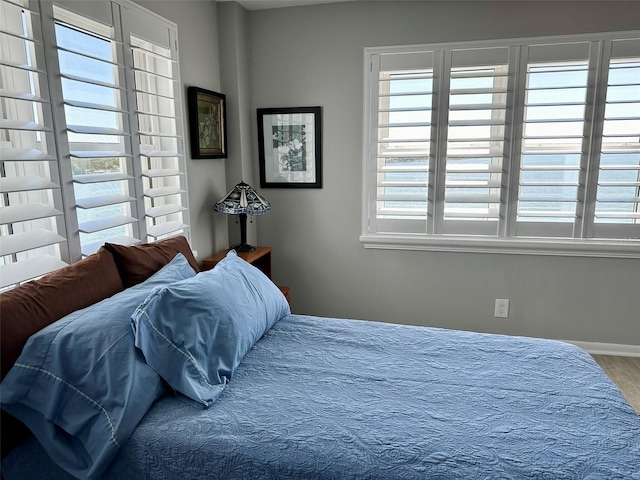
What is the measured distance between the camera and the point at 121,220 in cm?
206

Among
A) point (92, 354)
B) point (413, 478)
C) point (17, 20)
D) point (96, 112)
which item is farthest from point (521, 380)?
point (17, 20)

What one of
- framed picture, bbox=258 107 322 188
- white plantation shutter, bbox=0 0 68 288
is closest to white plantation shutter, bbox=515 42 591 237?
framed picture, bbox=258 107 322 188

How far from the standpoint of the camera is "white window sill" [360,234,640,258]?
278cm

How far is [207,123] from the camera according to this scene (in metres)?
2.77

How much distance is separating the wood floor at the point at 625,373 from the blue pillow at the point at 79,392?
2.53 meters

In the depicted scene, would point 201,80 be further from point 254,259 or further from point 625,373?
point 625,373

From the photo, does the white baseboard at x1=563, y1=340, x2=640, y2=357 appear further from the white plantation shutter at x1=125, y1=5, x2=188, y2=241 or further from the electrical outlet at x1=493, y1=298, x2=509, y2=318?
the white plantation shutter at x1=125, y1=5, x2=188, y2=241

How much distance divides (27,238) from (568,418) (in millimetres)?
1947

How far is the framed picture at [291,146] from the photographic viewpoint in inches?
122

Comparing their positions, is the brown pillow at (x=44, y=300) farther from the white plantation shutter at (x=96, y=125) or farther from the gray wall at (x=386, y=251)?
the gray wall at (x=386, y=251)

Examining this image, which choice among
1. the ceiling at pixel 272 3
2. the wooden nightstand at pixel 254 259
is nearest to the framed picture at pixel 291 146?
the wooden nightstand at pixel 254 259

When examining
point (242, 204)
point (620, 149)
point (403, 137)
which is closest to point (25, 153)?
point (242, 204)

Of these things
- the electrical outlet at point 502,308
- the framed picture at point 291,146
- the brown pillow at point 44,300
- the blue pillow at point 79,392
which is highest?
the framed picture at point 291,146

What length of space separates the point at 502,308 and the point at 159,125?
8.20 ft
